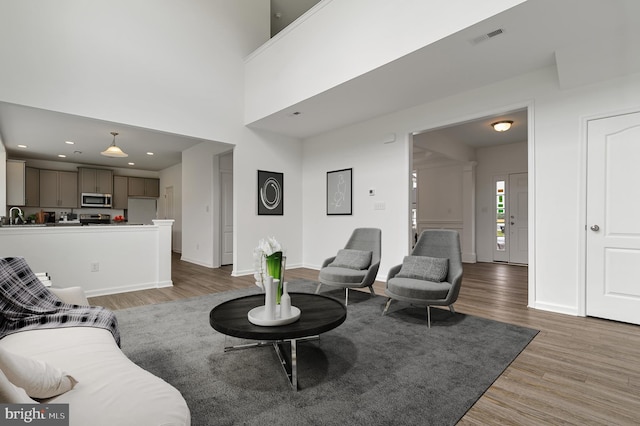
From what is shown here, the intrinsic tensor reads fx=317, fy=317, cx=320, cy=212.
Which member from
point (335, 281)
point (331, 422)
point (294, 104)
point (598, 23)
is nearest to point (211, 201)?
point (294, 104)

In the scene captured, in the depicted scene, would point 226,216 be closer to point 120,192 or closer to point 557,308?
point 120,192

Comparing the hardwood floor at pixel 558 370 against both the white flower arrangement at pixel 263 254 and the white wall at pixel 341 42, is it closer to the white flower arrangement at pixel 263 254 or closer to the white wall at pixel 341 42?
the white flower arrangement at pixel 263 254

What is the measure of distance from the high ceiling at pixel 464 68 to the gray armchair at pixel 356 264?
1904 millimetres

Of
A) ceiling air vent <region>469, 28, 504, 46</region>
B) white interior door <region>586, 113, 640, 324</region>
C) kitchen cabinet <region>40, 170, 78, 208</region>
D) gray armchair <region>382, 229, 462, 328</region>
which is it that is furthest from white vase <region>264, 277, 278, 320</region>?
kitchen cabinet <region>40, 170, 78, 208</region>

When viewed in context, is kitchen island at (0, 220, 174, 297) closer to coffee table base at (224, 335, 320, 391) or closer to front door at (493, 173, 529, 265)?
coffee table base at (224, 335, 320, 391)

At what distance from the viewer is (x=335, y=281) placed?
3.79 meters

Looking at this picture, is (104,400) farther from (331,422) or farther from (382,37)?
(382,37)

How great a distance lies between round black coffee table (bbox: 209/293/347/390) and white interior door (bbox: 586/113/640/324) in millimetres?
2768

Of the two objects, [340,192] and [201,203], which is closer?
[340,192]

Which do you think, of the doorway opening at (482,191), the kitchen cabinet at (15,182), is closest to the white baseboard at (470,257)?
the doorway opening at (482,191)

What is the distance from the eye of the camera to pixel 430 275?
3293 mm

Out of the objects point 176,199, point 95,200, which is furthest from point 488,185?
point 95,200

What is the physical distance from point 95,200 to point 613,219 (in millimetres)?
10875

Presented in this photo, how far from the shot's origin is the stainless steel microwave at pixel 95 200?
28.6 feet
